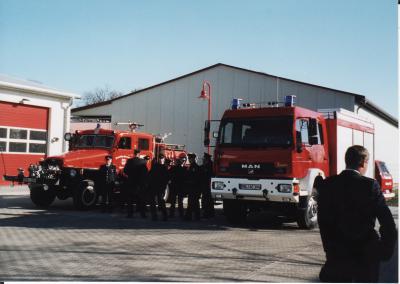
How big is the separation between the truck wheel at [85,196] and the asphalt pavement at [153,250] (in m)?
1.02

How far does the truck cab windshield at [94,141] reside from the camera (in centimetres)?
1394

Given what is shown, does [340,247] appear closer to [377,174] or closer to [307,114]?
[307,114]

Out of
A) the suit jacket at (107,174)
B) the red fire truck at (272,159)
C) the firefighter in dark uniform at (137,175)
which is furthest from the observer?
the suit jacket at (107,174)

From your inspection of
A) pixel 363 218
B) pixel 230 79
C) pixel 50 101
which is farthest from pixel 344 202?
pixel 230 79

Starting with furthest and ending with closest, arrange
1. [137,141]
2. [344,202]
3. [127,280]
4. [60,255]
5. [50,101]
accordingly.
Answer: [50,101] → [137,141] → [60,255] → [127,280] → [344,202]

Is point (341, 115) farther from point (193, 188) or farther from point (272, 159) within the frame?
point (193, 188)

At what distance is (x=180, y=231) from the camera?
9.73 m

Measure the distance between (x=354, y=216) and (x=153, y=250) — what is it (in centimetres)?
461

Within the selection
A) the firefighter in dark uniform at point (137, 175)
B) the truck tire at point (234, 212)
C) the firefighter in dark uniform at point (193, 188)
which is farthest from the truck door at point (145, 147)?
the truck tire at point (234, 212)

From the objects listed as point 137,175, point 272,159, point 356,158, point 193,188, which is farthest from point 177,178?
point 356,158

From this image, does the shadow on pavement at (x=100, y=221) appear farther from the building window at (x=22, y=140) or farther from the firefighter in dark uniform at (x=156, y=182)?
the building window at (x=22, y=140)

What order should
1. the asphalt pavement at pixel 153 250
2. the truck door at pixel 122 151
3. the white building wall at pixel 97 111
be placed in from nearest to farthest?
the asphalt pavement at pixel 153 250 < the truck door at pixel 122 151 < the white building wall at pixel 97 111

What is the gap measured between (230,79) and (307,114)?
49.3 ft

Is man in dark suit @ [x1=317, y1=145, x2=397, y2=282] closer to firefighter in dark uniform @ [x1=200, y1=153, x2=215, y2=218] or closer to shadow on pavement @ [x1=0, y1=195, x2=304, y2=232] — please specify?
shadow on pavement @ [x1=0, y1=195, x2=304, y2=232]
